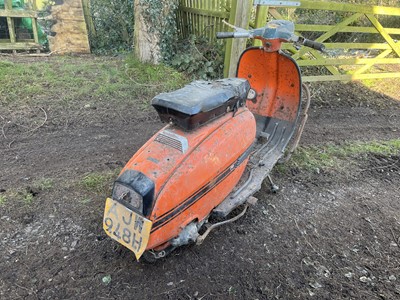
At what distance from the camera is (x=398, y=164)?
3.74 meters

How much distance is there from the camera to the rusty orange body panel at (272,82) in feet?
10.1

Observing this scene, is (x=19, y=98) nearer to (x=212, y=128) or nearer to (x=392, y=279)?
(x=212, y=128)

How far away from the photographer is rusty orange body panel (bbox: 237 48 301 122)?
308cm

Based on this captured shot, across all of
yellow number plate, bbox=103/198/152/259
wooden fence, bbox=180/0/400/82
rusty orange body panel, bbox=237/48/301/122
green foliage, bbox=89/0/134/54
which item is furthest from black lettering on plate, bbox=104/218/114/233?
green foliage, bbox=89/0/134/54

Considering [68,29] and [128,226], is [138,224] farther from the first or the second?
[68,29]

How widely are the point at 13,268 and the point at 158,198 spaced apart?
1170mm

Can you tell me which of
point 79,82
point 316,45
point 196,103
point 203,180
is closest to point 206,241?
point 203,180

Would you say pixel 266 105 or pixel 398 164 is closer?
pixel 266 105

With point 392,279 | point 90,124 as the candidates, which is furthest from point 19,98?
point 392,279

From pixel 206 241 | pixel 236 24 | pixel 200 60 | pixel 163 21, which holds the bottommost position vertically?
pixel 206 241

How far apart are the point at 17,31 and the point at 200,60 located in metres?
3.58

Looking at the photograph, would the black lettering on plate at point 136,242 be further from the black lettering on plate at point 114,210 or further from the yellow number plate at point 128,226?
the black lettering on plate at point 114,210

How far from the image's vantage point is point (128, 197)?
1873 mm

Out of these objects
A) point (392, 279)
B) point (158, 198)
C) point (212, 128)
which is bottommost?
point (392, 279)
